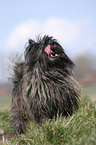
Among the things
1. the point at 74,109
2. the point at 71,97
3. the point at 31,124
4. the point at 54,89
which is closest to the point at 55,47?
the point at 54,89

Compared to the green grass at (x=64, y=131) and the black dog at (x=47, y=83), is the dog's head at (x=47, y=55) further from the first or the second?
the green grass at (x=64, y=131)

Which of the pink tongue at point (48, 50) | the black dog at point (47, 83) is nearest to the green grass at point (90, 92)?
the black dog at point (47, 83)

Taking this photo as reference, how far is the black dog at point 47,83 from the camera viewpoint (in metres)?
3.16

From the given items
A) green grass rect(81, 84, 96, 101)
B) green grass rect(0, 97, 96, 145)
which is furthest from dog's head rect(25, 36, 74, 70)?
green grass rect(81, 84, 96, 101)

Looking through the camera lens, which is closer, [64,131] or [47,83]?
[64,131]

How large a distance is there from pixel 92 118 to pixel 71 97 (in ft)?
2.36

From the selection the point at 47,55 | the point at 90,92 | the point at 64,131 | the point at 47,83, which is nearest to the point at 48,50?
the point at 47,55

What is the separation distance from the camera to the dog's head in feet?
10.4

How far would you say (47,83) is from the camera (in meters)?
3.18

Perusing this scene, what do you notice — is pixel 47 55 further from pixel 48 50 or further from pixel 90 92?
pixel 90 92

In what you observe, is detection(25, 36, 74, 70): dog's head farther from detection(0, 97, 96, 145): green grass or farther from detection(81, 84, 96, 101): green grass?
detection(81, 84, 96, 101): green grass

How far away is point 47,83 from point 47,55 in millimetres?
468

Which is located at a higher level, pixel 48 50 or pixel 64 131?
pixel 48 50

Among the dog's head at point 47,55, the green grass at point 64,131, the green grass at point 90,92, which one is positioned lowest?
the green grass at point 64,131
